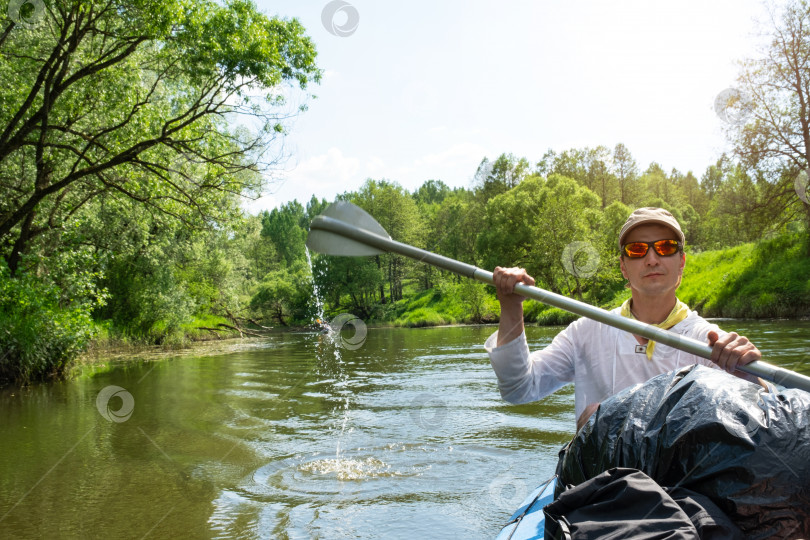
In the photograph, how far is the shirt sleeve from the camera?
2.42 m

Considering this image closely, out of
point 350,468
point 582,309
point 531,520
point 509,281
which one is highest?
point 509,281

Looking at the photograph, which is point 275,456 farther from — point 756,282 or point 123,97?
point 756,282

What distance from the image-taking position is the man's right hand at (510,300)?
7.62 feet

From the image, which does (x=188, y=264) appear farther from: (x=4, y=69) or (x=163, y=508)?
(x=163, y=508)

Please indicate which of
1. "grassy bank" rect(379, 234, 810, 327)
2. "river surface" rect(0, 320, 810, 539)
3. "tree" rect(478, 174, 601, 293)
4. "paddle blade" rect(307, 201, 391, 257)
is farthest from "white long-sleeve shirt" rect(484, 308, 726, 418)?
"tree" rect(478, 174, 601, 293)

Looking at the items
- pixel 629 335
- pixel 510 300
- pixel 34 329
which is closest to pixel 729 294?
pixel 34 329

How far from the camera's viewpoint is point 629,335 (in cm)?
251

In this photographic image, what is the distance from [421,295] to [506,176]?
13.3 meters

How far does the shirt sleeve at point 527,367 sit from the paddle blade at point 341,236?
82 centimetres

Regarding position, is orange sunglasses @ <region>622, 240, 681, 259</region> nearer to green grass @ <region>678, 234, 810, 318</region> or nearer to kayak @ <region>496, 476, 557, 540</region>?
kayak @ <region>496, 476, 557, 540</region>

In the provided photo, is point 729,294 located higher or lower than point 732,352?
lower

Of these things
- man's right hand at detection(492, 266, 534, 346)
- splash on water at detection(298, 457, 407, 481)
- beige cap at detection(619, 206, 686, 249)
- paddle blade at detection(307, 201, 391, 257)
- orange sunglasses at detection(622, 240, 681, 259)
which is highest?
paddle blade at detection(307, 201, 391, 257)

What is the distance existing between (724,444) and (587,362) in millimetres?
1097

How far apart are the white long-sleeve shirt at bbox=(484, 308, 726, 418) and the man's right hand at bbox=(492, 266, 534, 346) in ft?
0.12
